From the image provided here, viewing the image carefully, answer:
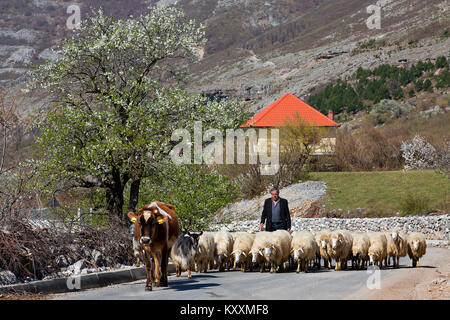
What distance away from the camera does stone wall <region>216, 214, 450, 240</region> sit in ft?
115

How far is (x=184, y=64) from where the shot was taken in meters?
24.3

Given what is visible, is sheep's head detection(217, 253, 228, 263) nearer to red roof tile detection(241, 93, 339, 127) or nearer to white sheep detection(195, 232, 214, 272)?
white sheep detection(195, 232, 214, 272)

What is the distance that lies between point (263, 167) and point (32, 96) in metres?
26.6

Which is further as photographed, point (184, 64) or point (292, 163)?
point (292, 163)

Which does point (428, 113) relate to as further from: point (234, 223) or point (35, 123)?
point (35, 123)

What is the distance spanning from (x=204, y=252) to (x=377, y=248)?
4.94 meters

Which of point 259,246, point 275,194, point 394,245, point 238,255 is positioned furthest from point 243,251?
point 394,245

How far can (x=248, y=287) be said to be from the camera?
1320cm

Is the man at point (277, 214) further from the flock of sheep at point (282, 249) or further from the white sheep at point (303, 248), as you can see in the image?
the white sheep at point (303, 248)

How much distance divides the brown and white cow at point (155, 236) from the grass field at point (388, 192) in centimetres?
2910

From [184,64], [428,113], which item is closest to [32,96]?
[184,64]

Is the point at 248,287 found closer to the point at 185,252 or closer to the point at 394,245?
the point at 185,252

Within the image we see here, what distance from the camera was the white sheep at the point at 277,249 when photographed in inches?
651

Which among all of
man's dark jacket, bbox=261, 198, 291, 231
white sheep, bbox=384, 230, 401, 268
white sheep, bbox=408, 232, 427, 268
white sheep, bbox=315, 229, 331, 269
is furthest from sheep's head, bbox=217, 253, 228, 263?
white sheep, bbox=408, 232, 427, 268
